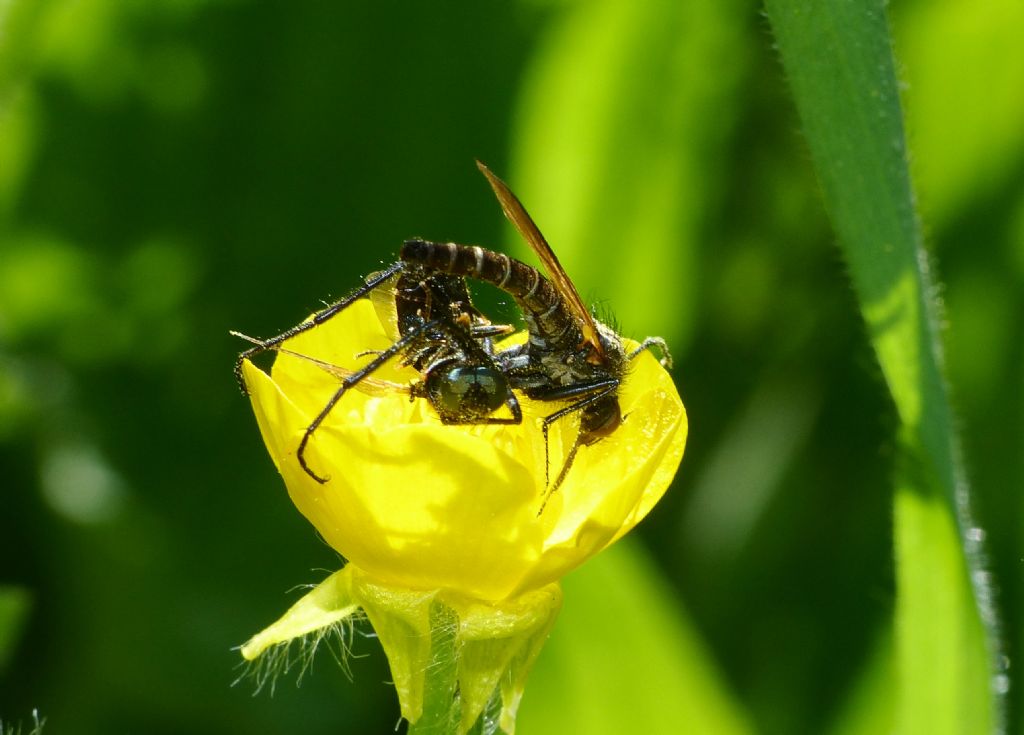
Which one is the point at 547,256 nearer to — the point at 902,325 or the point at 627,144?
the point at 902,325

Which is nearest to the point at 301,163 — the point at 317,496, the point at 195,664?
the point at 195,664

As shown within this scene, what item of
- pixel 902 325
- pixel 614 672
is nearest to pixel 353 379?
pixel 902 325

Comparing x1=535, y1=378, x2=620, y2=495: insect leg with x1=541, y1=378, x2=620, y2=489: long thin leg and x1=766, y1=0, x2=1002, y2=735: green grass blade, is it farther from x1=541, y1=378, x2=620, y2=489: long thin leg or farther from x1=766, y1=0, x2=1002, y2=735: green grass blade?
x1=766, y1=0, x2=1002, y2=735: green grass blade

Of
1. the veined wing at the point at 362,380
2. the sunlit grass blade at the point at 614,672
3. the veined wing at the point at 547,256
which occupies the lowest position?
the sunlit grass blade at the point at 614,672

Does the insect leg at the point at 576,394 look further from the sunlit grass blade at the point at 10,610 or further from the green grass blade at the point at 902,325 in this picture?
the sunlit grass blade at the point at 10,610

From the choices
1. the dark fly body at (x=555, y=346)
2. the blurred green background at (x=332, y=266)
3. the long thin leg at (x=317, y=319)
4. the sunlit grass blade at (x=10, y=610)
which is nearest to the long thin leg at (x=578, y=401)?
the dark fly body at (x=555, y=346)

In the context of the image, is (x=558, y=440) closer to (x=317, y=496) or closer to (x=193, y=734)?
(x=317, y=496)
